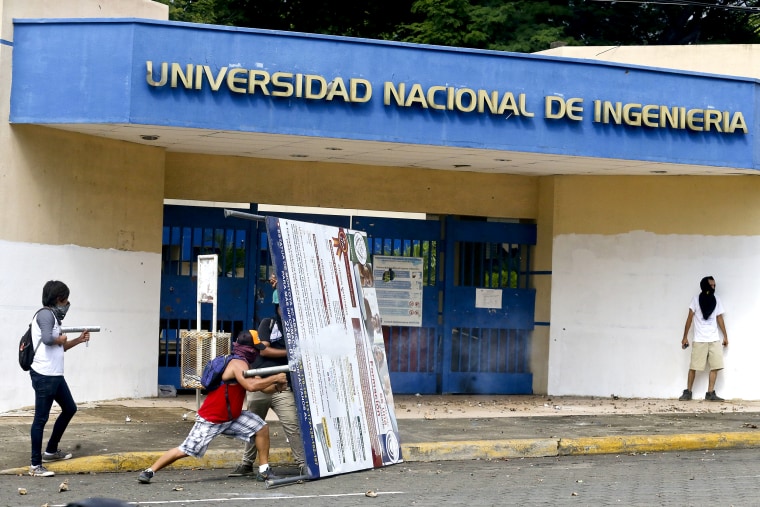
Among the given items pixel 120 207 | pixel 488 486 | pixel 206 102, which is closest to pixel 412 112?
pixel 206 102

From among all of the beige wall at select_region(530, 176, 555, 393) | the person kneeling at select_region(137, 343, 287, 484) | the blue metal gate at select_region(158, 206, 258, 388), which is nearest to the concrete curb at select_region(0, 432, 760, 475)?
the person kneeling at select_region(137, 343, 287, 484)

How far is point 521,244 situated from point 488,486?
7.91 meters

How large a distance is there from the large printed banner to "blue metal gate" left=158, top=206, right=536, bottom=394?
4657 millimetres

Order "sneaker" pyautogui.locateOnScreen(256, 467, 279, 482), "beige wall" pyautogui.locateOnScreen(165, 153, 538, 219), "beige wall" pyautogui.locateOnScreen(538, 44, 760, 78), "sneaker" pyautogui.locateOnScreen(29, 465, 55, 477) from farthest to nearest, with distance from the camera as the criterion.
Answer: "beige wall" pyautogui.locateOnScreen(538, 44, 760, 78), "beige wall" pyautogui.locateOnScreen(165, 153, 538, 219), "sneaker" pyautogui.locateOnScreen(29, 465, 55, 477), "sneaker" pyautogui.locateOnScreen(256, 467, 279, 482)

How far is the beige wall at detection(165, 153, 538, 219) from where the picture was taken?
1597 centimetres

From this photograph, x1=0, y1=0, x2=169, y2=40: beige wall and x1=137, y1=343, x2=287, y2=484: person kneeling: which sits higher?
x1=0, y1=0, x2=169, y2=40: beige wall

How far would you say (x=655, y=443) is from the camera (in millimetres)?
12641

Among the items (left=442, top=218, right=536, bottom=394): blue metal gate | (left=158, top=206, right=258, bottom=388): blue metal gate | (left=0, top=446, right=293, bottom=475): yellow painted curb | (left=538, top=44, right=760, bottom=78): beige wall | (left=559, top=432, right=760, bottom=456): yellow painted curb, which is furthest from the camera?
(left=442, top=218, right=536, bottom=394): blue metal gate

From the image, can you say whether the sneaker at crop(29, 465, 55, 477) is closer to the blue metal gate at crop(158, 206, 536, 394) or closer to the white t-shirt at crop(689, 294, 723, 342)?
the blue metal gate at crop(158, 206, 536, 394)

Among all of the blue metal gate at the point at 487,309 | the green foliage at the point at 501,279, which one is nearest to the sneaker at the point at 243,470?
→ the blue metal gate at the point at 487,309

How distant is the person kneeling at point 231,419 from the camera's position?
9695 millimetres

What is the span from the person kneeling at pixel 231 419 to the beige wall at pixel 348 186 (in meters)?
6.38

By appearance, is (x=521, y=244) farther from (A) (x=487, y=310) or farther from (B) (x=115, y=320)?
(B) (x=115, y=320)

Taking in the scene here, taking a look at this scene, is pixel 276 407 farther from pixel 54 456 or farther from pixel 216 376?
pixel 54 456
